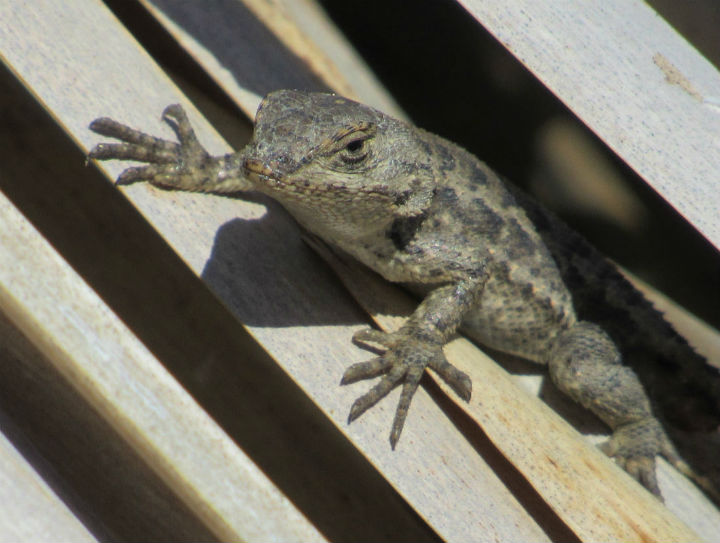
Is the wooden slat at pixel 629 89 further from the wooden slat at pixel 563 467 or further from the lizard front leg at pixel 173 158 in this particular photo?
the lizard front leg at pixel 173 158

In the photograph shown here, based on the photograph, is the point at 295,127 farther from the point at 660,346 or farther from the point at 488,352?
the point at 660,346

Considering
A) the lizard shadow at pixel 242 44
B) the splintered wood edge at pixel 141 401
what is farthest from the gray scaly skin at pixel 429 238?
the splintered wood edge at pixel 141 401

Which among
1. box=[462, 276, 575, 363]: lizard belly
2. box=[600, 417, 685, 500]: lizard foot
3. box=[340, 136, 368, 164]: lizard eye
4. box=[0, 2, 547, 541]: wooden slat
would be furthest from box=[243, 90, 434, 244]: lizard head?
box=[600, 417, 685, 500]: lizard foot

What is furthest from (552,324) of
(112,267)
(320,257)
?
(112,267)

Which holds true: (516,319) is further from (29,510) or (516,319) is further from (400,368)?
(29,510)

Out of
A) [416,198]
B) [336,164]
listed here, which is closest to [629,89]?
[416,198]
